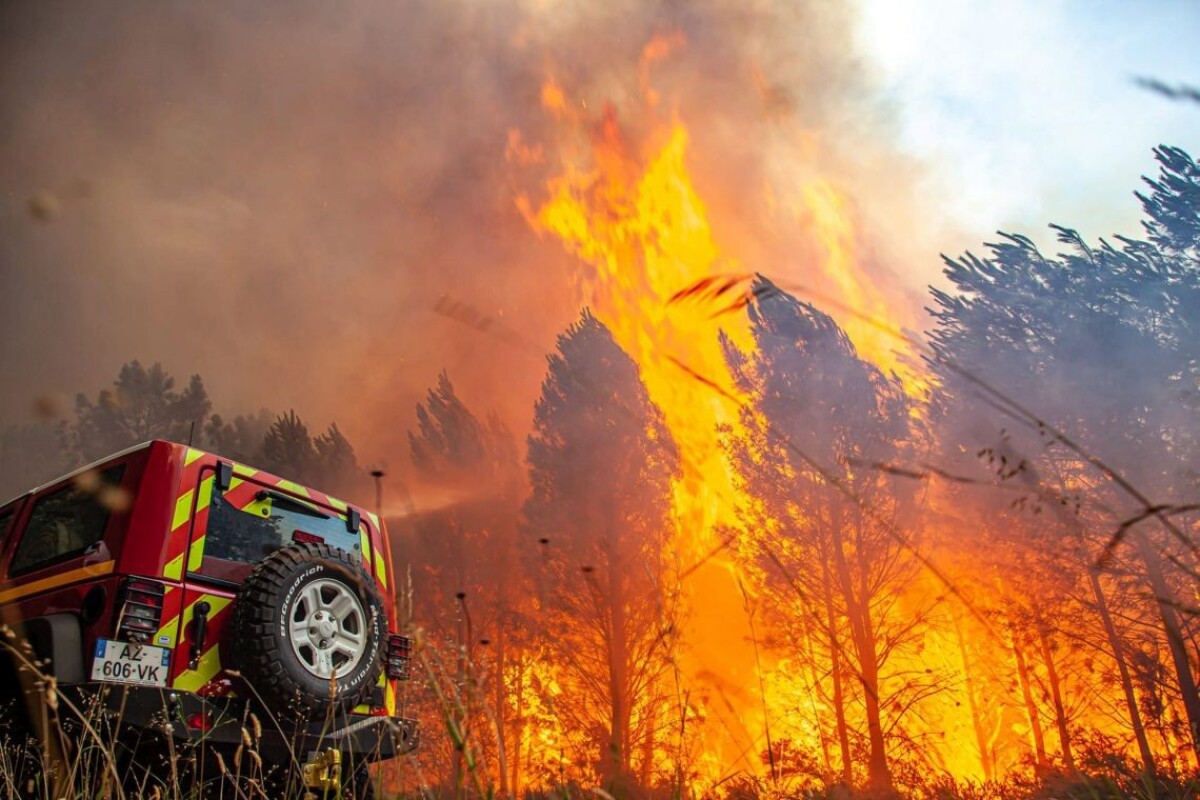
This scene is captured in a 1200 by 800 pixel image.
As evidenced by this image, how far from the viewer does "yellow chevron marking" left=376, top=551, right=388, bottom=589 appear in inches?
199

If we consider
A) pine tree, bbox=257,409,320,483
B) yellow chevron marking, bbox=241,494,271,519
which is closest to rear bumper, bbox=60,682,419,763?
yellow chevron marking, bbox=241,494,271,519

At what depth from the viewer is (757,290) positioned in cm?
127

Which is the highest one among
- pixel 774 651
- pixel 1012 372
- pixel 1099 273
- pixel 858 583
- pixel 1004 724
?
pixel 1099 273

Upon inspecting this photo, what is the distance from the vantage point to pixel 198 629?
3.79 m

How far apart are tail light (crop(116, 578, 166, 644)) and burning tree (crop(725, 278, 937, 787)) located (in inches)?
540

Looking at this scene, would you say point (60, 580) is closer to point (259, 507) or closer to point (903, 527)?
point (259, 507)

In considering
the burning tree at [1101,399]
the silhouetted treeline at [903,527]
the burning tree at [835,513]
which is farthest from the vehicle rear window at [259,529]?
the burning tree at [835,513]

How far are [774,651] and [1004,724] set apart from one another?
16.6 metres

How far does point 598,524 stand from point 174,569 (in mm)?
17659

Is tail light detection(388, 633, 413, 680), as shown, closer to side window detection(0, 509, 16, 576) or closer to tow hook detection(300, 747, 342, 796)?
tow hook detection(300, 747, 342, 796)

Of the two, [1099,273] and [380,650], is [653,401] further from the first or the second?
[380,650]

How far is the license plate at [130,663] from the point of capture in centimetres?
340

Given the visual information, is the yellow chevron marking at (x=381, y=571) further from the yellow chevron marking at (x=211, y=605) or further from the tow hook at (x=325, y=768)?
the tow hook at (x=325, y=768)

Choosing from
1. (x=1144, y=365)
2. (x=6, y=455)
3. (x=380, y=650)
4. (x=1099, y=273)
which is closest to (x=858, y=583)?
(x=1144, y=365)
